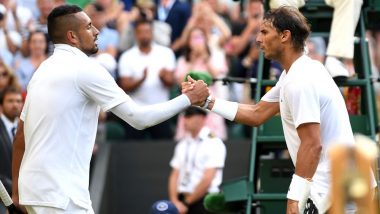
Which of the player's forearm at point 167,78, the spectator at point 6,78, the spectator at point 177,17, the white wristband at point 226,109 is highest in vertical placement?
the spectator at point 177,17

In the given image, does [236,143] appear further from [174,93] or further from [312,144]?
[312,144]

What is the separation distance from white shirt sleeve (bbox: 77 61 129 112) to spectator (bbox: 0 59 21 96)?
5072 mm

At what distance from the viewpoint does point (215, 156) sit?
12602mm

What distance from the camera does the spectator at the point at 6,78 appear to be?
12.3 meters

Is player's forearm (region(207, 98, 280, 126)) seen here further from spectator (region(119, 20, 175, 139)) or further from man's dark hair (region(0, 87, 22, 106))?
spectator (region(119, 20, 175, 139))

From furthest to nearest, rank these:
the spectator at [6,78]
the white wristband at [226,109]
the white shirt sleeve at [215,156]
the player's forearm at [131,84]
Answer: the player's forearm at [131,84] → the white shirt sleeve at [215,156] → the spectator at [6,78] → the white wristband at [226,109]

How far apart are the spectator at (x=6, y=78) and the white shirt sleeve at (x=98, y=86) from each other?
200 inches

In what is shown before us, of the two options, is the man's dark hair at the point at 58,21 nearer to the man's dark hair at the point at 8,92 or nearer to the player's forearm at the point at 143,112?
the player's forearm at the point at 143,112

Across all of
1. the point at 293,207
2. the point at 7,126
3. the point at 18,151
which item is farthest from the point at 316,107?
the point at 7,126

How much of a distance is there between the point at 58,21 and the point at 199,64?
7.28 meters

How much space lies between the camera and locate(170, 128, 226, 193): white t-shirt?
1261cm

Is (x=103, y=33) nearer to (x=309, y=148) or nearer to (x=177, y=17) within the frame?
(x=177, y=17)

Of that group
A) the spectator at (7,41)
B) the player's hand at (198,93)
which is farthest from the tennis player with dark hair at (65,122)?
the spectator at (7,41)

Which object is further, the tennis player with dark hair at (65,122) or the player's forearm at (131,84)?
the player's forearm at (131,84)
